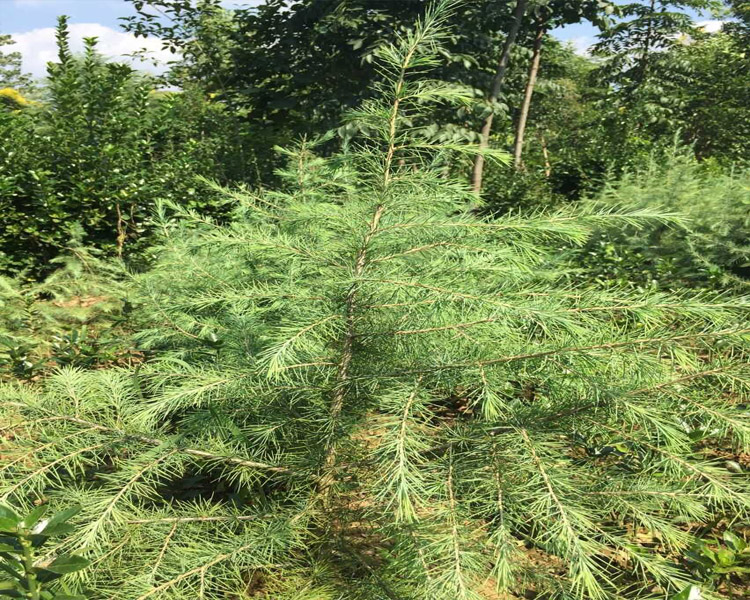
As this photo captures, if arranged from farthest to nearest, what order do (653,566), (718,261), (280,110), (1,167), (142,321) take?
(280,110) < (1,167) < (718,261) < (142,321) < (653,566)

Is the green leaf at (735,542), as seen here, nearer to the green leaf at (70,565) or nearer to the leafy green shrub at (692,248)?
the green leaf at (70,565)

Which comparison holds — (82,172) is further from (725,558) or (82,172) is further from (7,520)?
(725,558)

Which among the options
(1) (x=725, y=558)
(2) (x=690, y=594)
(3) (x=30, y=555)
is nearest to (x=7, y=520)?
(3) (x=30, y=555)

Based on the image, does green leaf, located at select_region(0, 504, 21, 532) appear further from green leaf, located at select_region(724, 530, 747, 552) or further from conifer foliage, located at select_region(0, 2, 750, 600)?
green leaf, located at select_region(724, 530, 747, 552)

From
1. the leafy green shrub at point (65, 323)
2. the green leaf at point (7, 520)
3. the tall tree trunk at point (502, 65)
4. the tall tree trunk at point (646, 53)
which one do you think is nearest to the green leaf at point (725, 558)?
the green leaf at point (7, 520)

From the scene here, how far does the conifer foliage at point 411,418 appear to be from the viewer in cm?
112

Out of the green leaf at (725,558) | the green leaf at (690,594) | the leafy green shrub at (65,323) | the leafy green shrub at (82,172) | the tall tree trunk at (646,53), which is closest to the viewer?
the green leaf at (690,594)

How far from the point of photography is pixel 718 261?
3.59 metres

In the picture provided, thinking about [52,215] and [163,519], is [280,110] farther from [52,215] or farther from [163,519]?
[163,519]

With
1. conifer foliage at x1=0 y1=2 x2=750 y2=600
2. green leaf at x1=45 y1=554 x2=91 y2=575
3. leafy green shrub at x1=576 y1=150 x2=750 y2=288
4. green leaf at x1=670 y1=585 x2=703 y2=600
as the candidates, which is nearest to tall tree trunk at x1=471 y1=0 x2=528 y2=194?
leafy green shrub at x1=576 y1=150 x2=750 y2=288

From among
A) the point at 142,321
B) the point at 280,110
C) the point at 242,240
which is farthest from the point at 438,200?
the point at 280,110

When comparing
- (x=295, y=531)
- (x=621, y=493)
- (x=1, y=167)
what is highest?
(x=1, y=167)

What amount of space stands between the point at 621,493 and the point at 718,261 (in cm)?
302

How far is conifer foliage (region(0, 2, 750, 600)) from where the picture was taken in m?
1.12
